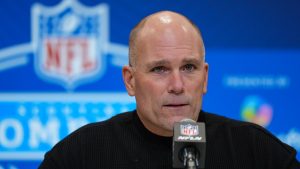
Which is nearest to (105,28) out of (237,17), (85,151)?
(237,17)

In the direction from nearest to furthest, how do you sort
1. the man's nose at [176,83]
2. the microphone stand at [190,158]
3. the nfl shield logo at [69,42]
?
1. the microphone stand at [190,158]
2. the man's nose at [176,83]
3. the nfl shield logo at [69,42]

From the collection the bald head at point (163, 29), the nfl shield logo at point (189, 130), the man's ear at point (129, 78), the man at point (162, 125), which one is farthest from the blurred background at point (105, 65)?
the nfl shield logo at point (189, 130)

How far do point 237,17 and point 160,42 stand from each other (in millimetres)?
1856

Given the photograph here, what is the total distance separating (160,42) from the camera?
2.24 metres

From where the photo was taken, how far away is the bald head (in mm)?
2273

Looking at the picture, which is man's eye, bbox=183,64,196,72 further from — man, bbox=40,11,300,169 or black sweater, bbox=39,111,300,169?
black sweater, bbox=39,111,300,169

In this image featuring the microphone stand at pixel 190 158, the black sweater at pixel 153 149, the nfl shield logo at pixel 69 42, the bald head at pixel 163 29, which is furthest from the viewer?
the nfl shield logo at pixel 69 42

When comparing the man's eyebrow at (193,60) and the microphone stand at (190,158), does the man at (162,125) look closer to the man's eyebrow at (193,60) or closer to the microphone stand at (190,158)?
the man's eyebrow at (193,60)

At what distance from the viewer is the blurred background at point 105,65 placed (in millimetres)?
3930

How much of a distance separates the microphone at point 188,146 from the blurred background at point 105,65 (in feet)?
7.42

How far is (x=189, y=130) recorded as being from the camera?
1.67 meters

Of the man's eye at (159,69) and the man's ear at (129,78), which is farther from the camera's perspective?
the man's ear at (129,78)

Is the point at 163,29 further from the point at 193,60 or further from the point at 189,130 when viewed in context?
the point at 189,130

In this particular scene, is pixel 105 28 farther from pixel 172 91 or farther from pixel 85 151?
pixel 172 91
